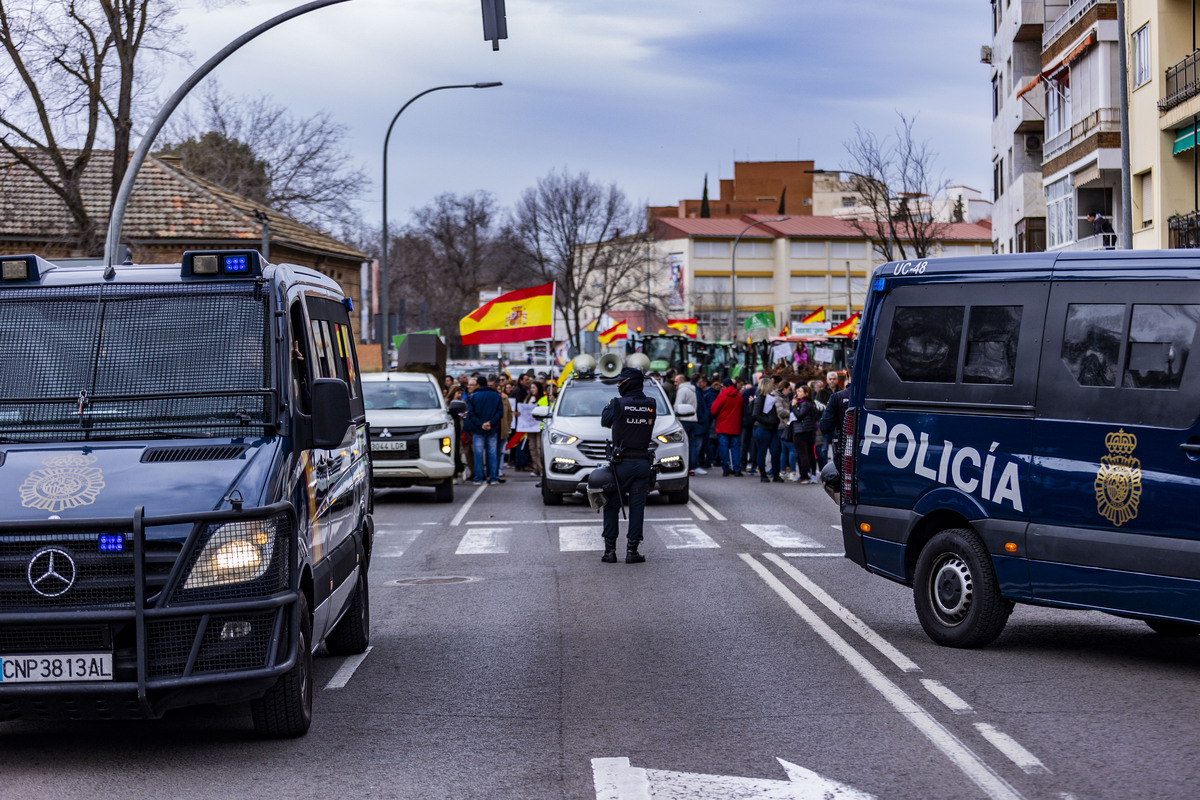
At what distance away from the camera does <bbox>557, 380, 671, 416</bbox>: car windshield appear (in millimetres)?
21531

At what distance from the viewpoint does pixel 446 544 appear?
16.8 metres

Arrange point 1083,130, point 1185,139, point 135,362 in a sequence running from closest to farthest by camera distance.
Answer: point 135,362, point 1185,139, point 1083,130

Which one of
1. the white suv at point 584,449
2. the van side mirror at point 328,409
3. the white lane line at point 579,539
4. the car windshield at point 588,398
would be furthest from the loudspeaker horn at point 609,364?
the van side mirror at point 328,409

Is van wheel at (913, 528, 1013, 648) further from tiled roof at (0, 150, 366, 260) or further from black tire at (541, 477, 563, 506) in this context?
tiled roof at (0, 150, 366, 260)

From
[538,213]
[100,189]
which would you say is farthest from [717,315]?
[100,189]

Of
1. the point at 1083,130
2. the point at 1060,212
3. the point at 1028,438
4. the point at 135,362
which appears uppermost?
the point at 1083,130

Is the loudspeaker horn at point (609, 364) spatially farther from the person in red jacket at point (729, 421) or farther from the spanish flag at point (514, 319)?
the spanish flag at point (514, 319)

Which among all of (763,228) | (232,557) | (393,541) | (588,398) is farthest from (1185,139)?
(763,228)

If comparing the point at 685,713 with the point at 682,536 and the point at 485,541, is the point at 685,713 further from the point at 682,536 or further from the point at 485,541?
the point at 485,541

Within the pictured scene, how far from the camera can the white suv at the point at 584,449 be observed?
20781 millimetres

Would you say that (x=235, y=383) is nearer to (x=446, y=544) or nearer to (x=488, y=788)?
(x=488, y=788)

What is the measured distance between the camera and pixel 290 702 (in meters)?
6.78

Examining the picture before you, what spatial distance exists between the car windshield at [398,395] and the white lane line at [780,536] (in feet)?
21.7

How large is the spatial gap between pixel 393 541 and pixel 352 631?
7.94 m
